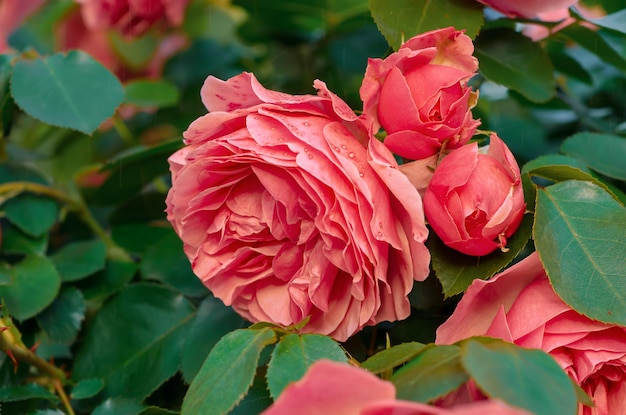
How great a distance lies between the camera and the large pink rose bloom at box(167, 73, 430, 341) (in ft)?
1.27

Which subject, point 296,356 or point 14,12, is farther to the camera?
point 14,12

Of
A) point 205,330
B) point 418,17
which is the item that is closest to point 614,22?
point 418,17

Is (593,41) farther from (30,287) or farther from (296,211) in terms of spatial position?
(30,287)

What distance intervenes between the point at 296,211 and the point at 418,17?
0.17 m

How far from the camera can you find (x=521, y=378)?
0.95 ft

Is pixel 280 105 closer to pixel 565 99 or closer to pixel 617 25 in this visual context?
pixel 617 25

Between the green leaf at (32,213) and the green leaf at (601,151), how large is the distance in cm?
43

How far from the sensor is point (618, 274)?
395 millimetres

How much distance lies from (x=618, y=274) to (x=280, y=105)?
0.21 meters

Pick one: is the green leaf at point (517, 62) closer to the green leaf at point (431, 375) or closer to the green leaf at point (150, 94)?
the green leaf at point (431, 375)

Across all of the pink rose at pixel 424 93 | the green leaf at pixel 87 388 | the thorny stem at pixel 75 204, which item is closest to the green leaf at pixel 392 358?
the pink rose at pixel 424 93

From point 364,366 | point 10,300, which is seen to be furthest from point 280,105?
point 10,300

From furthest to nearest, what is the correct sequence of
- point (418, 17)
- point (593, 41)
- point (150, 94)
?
point (150, 94)
point (593, 41)
point (418, 17)

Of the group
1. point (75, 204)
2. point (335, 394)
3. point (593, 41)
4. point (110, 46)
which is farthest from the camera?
point (110, 46)
